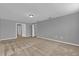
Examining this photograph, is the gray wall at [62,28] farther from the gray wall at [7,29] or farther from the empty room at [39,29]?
the gray wall at [7,29]

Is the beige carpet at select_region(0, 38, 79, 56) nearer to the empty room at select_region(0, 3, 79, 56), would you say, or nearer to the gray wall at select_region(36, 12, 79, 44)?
the empty room at select_region(0, 3, 79, 56)

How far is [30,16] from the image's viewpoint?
5.11ft

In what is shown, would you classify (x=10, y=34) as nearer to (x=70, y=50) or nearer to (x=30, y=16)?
(x=30, y=16)

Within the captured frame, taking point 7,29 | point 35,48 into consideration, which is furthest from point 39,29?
point 7,29

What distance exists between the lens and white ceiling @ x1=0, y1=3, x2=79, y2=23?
1500 mm

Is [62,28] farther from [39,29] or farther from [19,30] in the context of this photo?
[19,30]

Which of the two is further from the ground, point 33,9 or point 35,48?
point 33,9

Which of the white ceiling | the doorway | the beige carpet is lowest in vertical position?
the beige carpet

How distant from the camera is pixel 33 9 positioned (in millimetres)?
1526

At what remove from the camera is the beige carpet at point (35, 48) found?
1.53 m

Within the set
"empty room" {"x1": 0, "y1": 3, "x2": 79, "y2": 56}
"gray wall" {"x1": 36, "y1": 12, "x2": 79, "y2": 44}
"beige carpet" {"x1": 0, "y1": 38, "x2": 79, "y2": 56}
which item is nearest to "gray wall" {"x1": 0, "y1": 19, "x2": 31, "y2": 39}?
"empty room" {"x1": 0, "y1": 3, "x2": 79, "y2": 56}

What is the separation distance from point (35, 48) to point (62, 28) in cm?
65

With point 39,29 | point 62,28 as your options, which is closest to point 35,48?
point 39,29

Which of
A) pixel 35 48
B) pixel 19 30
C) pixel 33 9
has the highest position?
pixel 33 9
